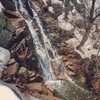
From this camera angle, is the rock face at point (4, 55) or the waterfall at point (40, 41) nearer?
the rock face at point (4, 55)

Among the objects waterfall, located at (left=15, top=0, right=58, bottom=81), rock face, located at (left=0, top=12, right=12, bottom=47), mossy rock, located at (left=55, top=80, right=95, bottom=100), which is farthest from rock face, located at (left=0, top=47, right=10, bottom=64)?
mossy rock, located at (left=55, top=80, right=95, bottom=100)

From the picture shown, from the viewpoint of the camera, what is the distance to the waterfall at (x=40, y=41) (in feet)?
5.09

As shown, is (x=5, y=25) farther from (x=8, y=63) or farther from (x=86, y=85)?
(x=86, y=85)

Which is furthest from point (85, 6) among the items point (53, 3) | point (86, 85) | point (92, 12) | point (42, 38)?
point (86, 85)

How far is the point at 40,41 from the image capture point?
5.20 feet

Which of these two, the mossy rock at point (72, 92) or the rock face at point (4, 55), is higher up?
the rock face at point (4, 55)

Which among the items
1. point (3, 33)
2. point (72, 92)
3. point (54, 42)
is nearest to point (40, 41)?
point (54, 42)

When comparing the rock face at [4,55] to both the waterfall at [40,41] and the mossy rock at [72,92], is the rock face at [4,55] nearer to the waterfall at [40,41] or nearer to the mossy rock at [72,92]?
the waterfall at [40,41]

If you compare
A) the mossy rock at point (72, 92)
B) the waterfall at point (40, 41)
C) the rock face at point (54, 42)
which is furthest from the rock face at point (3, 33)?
the mossy rock at point (72, 92)

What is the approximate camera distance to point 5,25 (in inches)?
59.2

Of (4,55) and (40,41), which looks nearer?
(4,55)

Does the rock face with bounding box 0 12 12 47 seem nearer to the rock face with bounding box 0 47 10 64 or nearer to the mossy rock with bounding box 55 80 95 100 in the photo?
the rock face with bounding box 0 47 10 64

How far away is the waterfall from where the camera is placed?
5.09ft

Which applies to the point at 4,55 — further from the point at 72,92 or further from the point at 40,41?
the point at 72,92
